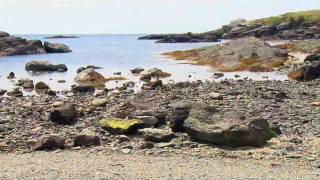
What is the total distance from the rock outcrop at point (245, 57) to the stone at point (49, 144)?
3751 cm

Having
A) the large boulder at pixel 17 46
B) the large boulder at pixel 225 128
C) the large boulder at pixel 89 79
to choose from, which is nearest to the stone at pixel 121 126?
the large boulder at pixel 225 128

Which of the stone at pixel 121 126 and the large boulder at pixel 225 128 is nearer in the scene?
the large boulder at pixel 225 128

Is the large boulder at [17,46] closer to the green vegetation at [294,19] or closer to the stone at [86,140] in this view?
the green vegetation at [294,19]

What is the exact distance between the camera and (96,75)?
48625 millimetres

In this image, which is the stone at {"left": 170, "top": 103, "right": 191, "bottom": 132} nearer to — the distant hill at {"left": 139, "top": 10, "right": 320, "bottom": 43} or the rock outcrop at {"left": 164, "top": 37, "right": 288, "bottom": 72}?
the rock outcrop at {"left": 164, "top": 37, "right": 288, "bottom": 72}

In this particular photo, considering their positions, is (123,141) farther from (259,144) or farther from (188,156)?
(259,144)

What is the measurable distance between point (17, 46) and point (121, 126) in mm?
107688

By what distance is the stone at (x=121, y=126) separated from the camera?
19375 millimetres

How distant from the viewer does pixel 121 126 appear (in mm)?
19562

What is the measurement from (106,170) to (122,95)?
783 inches

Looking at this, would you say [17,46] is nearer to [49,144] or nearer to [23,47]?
[23,47]

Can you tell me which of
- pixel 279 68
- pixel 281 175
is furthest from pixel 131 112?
pixel 279 68

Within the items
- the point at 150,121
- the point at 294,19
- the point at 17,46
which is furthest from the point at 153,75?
the point at 294,19

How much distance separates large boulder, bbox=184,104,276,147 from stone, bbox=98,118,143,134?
241 centimetres
